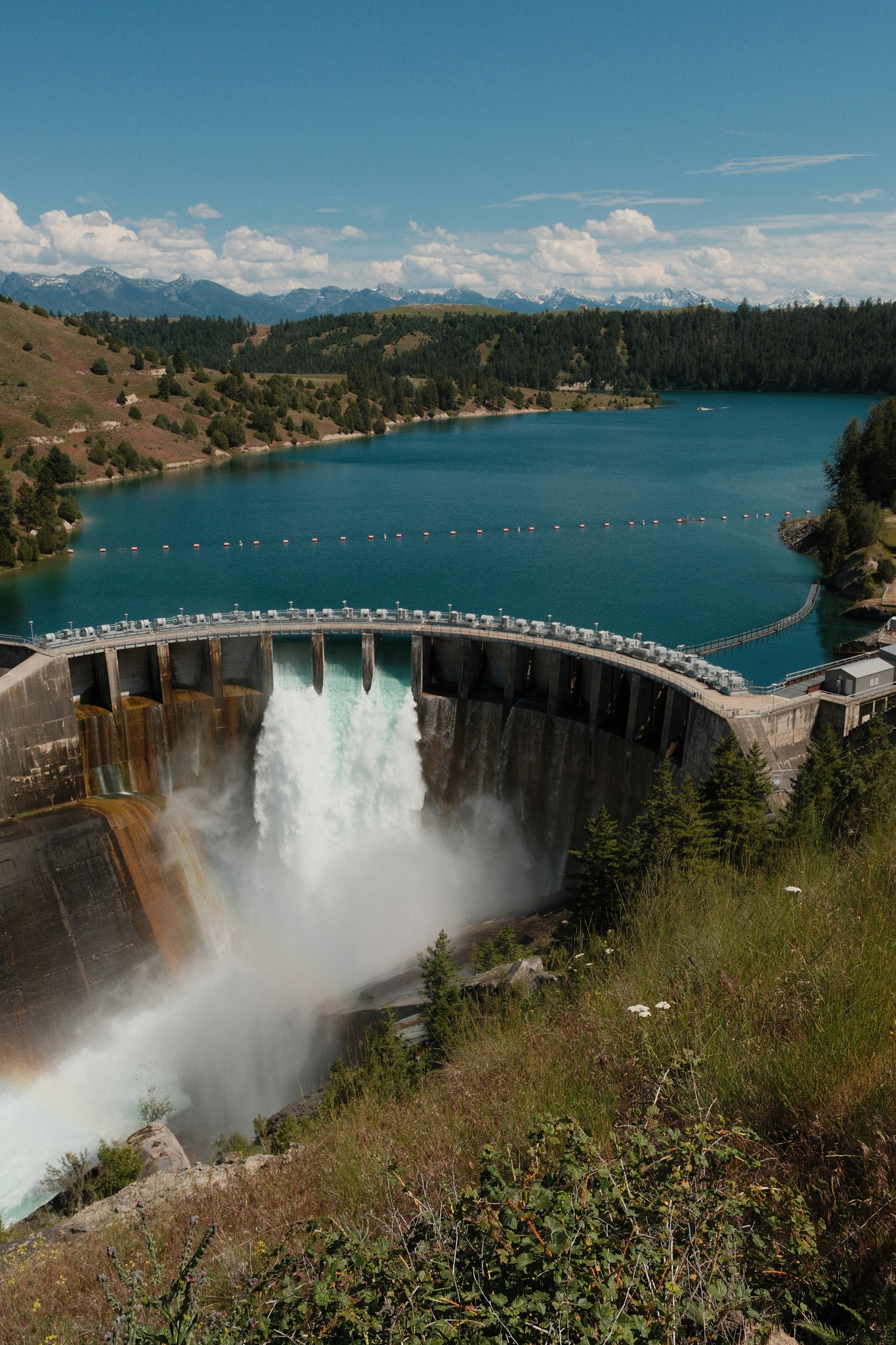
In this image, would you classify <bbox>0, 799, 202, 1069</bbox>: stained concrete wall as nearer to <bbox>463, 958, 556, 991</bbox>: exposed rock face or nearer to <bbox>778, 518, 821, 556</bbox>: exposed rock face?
<bbox>463, 958, 556, 991</bbox>: exposed rock face

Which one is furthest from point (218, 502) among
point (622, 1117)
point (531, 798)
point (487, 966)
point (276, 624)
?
point (622, 1117)

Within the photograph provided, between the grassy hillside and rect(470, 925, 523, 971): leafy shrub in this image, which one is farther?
rect(470, 925, 523, 971): leafy shrub

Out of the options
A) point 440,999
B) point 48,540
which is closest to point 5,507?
point 48,540

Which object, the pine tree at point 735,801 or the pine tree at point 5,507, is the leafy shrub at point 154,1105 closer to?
the pine tree at point 735,801

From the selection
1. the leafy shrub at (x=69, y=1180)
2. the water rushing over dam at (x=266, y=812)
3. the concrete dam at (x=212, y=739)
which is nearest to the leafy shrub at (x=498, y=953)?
the water rushing over dam at (x=266, y=812)

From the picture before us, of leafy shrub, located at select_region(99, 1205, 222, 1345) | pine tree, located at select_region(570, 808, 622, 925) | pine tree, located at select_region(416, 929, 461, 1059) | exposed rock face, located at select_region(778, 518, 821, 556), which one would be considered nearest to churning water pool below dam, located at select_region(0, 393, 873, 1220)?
exposed rock face, located at select_region(778, 518, 821, 556)

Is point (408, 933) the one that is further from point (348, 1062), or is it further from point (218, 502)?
point (218, 502)

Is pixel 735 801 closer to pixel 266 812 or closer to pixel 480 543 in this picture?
pixel 266 812
